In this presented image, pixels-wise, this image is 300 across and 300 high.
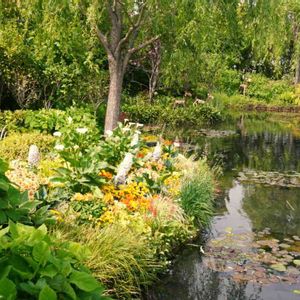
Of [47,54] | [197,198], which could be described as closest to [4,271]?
[197,198]

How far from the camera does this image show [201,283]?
5859 millimetres

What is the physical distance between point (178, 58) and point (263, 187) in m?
3.78

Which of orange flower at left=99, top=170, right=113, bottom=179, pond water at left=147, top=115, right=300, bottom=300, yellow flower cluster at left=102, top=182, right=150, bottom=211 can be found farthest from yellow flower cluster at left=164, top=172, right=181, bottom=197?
orange flower at left=99, top=170, right=113, bottom=179

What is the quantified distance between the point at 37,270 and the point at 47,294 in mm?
224

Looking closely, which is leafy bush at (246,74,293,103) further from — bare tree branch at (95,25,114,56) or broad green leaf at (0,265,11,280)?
broad green leaf at (0,265,11,280)

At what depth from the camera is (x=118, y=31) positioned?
11477 millimetres

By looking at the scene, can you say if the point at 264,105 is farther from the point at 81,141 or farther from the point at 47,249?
the point at 47,249

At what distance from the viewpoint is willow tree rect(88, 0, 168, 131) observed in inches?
424

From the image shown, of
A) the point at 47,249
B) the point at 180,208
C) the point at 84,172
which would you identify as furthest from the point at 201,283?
the point at 47,249

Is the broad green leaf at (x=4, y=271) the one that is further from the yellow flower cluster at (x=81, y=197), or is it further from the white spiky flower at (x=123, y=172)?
the white spiky flower at (x=123, y=172)

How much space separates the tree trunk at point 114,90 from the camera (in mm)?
11688

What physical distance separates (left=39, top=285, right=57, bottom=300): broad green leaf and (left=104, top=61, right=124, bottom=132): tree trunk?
32.6ft

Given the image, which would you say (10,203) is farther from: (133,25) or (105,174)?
(133,25)

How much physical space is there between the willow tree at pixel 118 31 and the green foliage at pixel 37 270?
8544 mm
